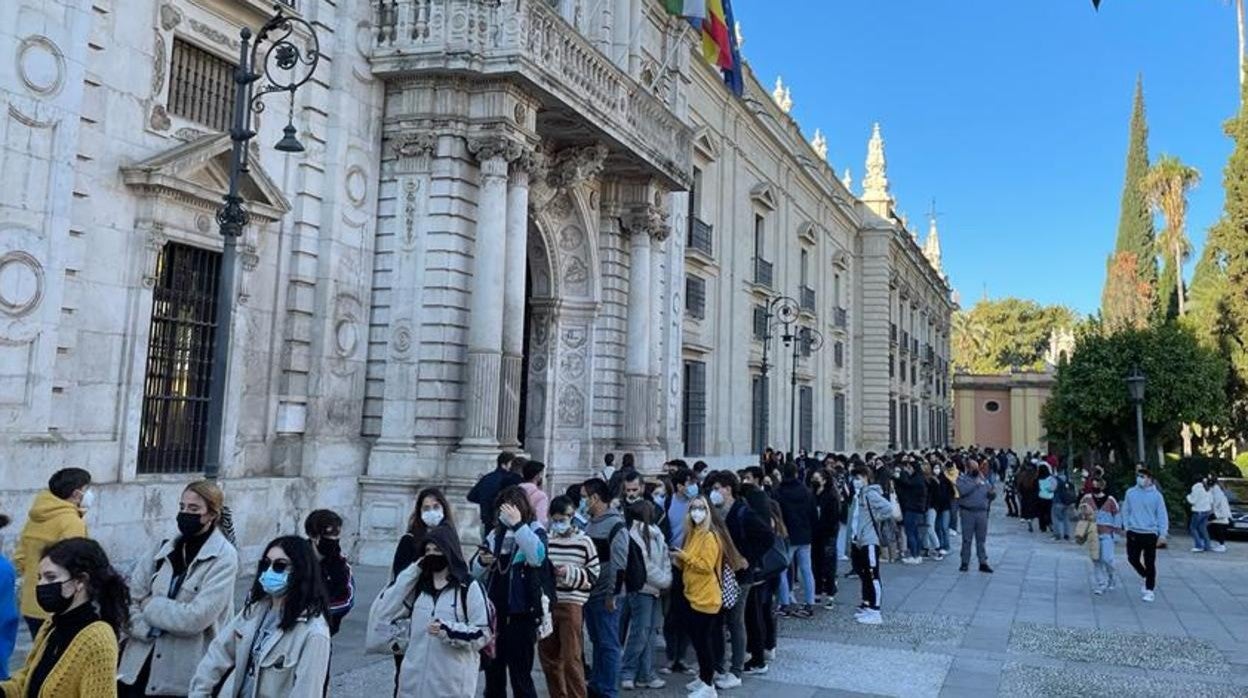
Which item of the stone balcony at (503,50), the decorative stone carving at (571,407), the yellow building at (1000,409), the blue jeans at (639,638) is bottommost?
the blue jeans at (639,638)

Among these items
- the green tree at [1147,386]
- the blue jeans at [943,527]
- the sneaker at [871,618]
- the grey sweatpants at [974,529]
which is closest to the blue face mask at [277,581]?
the sneaker at [871,618]

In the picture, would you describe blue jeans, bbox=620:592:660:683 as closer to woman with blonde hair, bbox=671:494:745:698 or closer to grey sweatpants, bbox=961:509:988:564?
woman with blonde hair, bbox=671:494:745:698

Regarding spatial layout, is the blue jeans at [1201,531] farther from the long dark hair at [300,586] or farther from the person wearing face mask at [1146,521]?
the long dark hair at [300,586]

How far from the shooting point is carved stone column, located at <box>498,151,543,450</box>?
13.8m

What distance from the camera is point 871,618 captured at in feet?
34.5

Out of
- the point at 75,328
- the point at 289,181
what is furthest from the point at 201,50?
the point at 75,328

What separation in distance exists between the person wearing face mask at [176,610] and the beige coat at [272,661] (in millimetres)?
293

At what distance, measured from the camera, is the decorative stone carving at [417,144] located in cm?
1343

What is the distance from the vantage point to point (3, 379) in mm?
8562

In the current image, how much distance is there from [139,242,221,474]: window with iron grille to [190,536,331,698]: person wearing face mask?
278 inches

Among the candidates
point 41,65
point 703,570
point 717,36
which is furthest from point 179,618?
point 717,36

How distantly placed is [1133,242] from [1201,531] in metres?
36.2

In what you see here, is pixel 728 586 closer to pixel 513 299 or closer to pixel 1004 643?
pixel 1004 643

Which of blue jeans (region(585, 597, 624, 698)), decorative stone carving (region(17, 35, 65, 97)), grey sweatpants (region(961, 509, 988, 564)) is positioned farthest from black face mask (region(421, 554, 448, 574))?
grey sweatpants (region(961, 509, 988, 564))
